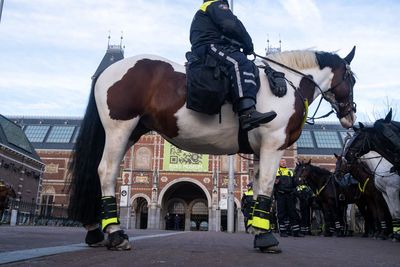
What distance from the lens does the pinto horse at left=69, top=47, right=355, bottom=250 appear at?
127 inches

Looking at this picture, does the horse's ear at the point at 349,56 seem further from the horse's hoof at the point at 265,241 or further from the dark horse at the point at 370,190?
the dark horse at the point at 370,190

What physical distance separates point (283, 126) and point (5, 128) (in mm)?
28233

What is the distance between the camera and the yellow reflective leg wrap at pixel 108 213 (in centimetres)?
306

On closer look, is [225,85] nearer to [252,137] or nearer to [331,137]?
Answer: [252,137]

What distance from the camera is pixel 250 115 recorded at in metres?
3.09

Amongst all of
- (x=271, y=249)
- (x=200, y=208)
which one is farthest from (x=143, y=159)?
(x=271, y=249)

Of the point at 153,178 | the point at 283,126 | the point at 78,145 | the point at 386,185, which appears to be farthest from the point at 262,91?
the point at 153,178

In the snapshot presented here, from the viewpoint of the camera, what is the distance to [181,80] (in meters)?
3.30

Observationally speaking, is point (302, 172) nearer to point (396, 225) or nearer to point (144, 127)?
point (396, 225)

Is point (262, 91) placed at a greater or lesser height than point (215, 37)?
lesser

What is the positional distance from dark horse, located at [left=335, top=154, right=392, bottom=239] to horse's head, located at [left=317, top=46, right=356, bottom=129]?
4582mm

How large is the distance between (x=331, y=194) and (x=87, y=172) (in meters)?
8.52

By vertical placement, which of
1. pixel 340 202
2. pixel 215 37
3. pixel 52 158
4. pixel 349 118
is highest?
pixel 52 158

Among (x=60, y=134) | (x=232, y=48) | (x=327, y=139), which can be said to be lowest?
(x=232, y=48)
